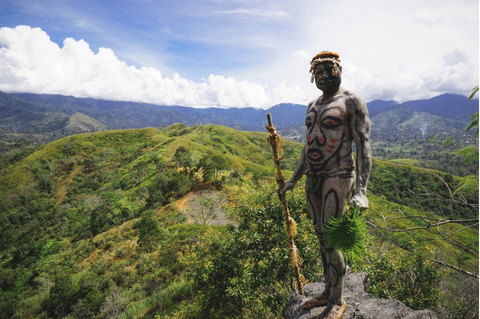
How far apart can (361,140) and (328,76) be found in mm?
1093

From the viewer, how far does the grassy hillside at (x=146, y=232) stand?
6051 mm

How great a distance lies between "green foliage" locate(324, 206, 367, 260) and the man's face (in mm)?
1874

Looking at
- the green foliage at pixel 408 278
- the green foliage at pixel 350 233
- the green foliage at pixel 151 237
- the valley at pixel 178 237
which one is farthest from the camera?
the green foliage at pixel 151 237

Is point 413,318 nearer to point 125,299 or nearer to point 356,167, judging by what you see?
point 356,167

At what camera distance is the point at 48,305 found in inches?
773

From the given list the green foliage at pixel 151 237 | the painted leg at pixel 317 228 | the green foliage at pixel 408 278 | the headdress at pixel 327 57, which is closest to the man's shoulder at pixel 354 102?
Answer: the headdress at pixel 327 57

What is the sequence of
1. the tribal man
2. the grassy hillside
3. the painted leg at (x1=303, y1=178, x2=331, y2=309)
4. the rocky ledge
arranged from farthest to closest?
the grassy hillside → the painted leg at (x1=303, y1=178, x2=331, y2=309) → the rocky ledge → the tribal man

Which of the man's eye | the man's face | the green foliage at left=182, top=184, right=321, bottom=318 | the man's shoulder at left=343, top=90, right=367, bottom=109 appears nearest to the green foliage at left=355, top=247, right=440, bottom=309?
the green foliage at left=182, top=184, right=321, bottom=318

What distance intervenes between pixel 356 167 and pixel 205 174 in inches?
1455

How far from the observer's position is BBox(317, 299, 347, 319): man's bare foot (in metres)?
3.58

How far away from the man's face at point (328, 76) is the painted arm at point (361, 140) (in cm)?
35

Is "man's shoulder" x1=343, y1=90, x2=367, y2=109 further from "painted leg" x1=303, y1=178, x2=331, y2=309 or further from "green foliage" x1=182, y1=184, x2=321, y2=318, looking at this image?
"green foliage" x1=182, y1=184, x2=321, y2=318

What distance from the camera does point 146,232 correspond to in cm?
2564

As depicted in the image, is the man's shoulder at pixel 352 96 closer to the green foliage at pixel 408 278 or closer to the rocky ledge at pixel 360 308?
the rocky ledge at pixel 360 308
